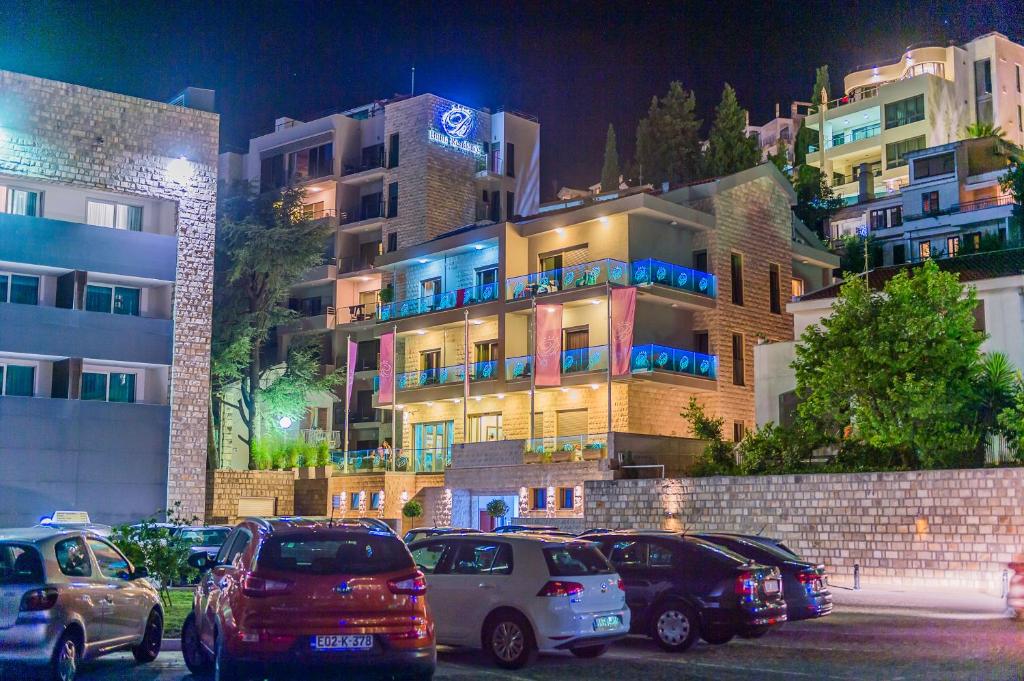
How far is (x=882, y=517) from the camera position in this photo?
2769cm

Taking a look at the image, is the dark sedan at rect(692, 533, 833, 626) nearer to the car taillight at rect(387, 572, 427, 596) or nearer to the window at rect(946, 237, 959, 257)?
the car taillight at rect(387, 572, 427, 596)

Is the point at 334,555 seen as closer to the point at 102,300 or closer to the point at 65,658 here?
the point at 65,658

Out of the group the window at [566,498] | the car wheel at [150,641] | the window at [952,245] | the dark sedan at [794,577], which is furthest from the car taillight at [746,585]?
the window at [952,245]

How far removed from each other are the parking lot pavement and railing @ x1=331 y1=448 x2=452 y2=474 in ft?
90.1

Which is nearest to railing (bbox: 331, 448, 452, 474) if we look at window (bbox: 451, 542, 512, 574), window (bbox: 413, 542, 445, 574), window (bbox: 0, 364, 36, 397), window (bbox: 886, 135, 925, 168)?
window (bbox: 0, 364, 36, 397)

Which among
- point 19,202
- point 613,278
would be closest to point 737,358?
point 613,278

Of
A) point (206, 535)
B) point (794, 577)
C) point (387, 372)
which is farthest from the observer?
point (387, 372)

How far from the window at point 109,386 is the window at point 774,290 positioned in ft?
83.0

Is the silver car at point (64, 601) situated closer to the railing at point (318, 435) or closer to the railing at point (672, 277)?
the railing at point (672, 277)

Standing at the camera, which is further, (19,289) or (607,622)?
(19,289)

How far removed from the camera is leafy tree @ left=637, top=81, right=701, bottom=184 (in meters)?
68.1

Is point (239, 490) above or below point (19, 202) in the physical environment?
below

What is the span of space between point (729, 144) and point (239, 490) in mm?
36949

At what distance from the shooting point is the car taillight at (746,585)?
15.2 m
